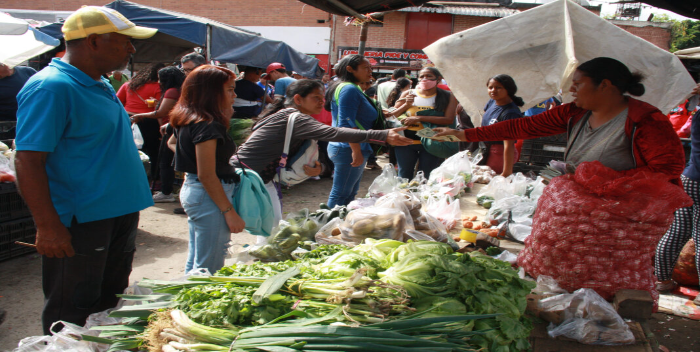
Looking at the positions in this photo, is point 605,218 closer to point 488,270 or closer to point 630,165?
point 630,165

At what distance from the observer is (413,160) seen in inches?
225

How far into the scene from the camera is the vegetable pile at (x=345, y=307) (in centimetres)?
157

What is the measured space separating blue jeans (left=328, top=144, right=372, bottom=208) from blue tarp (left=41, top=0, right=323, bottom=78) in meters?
5.37

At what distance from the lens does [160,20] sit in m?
8.02

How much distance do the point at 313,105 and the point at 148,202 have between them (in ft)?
4.76

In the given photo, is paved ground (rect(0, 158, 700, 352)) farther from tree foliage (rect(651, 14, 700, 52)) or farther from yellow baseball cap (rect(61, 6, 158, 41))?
tree foliage (rect(651, 14, 700, 52))

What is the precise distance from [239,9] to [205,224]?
88.8 feet

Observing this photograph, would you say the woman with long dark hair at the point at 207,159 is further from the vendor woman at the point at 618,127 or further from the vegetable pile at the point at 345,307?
the vendor woman at the point at 618,127

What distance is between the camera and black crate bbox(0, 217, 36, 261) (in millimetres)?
4016

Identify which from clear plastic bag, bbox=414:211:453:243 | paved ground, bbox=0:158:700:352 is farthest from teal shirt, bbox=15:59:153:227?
clear plastic bag, bbox=414:211:453:243

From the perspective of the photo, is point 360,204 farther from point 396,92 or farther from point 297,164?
point 396,92

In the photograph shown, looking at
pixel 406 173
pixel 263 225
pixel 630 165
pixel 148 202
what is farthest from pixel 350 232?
pixel 406 173

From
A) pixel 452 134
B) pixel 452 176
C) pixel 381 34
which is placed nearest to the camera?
pixel 452 134

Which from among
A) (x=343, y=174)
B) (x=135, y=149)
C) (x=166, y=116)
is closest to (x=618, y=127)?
(x=343, y=174)
